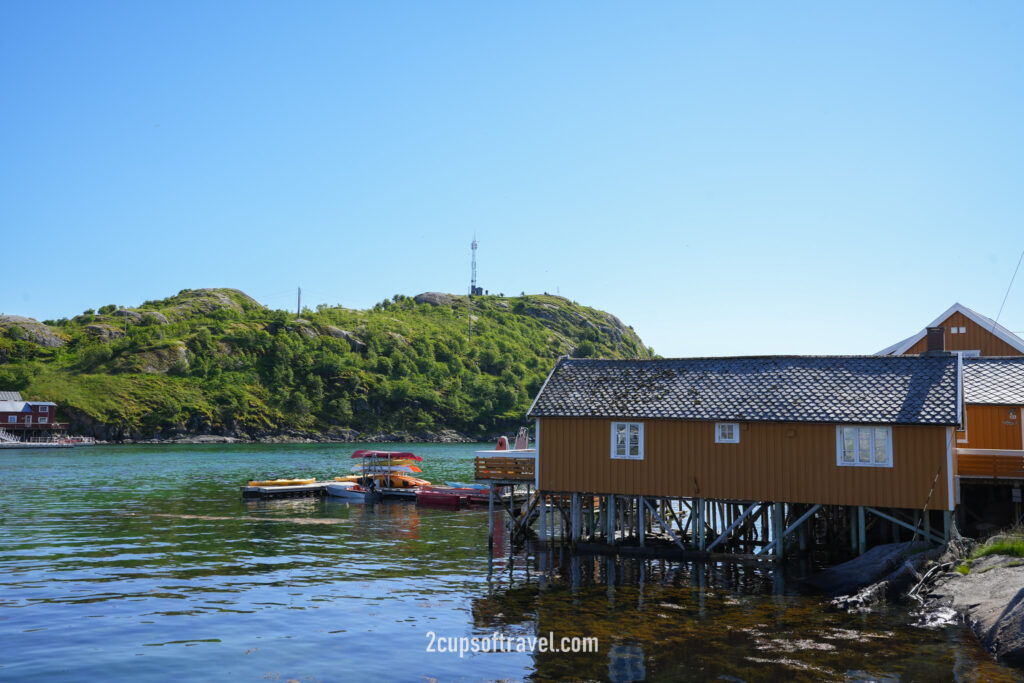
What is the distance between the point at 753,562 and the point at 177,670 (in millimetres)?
21552

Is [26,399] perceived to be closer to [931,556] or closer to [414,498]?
[414,498]

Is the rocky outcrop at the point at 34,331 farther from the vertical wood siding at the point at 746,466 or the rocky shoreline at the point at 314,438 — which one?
the vertical wood siding at the point at 746,466

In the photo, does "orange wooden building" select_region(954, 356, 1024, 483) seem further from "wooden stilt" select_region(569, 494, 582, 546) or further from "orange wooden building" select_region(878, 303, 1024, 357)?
"wooden stilt" select_region(569, 494, 582, 546)

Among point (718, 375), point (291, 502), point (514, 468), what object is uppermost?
point (718, 375)

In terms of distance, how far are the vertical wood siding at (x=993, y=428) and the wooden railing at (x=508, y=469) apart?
60.2ft

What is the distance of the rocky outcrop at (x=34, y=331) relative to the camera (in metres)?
180

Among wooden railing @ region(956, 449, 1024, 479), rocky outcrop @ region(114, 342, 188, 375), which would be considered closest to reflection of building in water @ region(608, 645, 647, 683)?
wooden railing @ region(956, 449, 1024, 479)

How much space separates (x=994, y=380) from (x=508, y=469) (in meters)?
22.1

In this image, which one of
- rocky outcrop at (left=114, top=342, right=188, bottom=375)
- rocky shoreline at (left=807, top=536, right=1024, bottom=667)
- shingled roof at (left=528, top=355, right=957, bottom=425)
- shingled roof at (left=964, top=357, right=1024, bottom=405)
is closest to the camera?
rocky shoreline at (left=807, top=536, right=1024, bottom=667)

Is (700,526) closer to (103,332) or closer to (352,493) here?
(352,493)

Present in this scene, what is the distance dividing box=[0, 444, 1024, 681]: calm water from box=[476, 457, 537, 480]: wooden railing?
3.50 m

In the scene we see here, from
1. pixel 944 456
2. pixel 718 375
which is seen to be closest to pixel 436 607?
pixel 718 375

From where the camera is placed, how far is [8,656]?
1978 cm

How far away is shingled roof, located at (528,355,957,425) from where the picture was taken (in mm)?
29609
